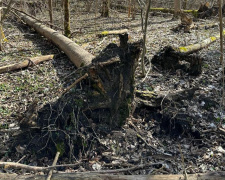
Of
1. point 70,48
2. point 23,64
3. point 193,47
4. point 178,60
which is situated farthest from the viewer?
point 70,48

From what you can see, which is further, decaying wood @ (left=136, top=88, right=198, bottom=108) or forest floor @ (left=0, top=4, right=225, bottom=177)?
decaying wood @ (left=136, top=88, right=198, bottom=108)

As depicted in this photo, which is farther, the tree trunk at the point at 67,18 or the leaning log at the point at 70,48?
the tree trunk at the point at 67,18

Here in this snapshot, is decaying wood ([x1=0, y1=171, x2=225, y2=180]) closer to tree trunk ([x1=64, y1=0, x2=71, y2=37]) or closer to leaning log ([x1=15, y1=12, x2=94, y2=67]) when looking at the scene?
leaning log ([x1=15, y1=12, x2=94, y2=67])

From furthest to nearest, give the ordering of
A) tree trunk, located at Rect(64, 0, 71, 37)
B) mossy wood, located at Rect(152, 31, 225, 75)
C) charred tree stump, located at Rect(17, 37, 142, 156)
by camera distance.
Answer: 1. tree trunk, located at Rect(64, 0, 71, 37)
2. mossy wood, located at Rect(152, 31, 225, 75)
3. charred tree stump, located at Rect(17, 37, 142, 156)

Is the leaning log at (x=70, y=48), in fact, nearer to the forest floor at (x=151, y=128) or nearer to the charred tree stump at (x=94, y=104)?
the forest floor at (x=151, y=128)

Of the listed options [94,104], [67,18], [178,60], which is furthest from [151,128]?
[67,18]

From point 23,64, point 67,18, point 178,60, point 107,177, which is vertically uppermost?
point 67,18

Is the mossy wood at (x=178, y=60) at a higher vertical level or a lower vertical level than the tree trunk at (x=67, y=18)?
lower

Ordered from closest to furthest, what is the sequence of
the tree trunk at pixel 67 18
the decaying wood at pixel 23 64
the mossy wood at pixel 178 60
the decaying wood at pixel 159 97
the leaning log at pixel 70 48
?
the decaying wood at pixel 159 97
the mossy wood at pixel 178 60
the leaning log at pixel 70 48
the decaying wood at pixel 23 64
the tree trunk at pixel 67 18

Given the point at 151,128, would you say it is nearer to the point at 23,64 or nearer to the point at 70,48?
the point at 70,48

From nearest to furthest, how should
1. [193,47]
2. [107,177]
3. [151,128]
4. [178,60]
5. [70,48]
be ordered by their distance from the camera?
[107,177] < [151,128] < [178,60] < [193,47] < [70,48]

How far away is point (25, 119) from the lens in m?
3.17

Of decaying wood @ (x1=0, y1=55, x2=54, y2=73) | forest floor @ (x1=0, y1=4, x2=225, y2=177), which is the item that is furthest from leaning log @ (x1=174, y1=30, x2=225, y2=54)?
decaying wood @ (x1=0, y1=55, x2=54, y2=73)

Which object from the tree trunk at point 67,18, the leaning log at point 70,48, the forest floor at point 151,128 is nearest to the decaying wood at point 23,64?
the forest floor at point 151,128
